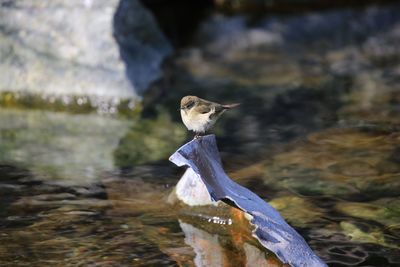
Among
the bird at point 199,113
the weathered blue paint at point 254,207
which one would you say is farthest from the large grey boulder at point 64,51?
the weathered blue paint at point 254,207

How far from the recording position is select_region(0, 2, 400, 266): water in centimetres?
509

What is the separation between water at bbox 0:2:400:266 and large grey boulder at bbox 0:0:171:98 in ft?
0.94

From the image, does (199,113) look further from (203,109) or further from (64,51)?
(64,51)

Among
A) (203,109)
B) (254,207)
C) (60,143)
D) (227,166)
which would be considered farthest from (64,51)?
(254,207)

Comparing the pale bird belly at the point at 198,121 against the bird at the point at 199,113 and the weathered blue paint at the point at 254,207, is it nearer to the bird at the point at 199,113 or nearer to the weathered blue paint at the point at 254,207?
the bird at the point at 199,113

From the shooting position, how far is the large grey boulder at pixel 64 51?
8.52 m

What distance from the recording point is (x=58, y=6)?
883 cm

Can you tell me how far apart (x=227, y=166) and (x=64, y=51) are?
2799 mm

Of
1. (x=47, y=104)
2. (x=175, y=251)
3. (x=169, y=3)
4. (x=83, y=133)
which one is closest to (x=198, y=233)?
(x=175, y=251)

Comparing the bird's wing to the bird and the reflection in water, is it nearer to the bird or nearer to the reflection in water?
the bird

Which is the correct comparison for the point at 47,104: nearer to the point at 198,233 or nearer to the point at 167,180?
the point at 167,180

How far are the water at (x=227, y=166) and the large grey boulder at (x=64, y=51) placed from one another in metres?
0.29

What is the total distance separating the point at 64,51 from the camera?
8.70 meters

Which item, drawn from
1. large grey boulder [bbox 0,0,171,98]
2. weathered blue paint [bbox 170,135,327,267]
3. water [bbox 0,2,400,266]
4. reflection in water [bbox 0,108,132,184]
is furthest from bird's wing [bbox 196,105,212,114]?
large grey boulder [bbox 0,0,171,98]
